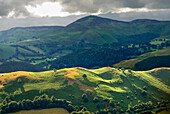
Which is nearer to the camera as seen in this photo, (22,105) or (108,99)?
(22,105)

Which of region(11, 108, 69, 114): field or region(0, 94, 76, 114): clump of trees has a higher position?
region(0, 94, 76, 114): clump of trees

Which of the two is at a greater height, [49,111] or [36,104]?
[36,104]

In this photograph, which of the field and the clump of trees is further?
the clump of trees

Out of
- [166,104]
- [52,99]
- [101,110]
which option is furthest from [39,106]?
[166,104]

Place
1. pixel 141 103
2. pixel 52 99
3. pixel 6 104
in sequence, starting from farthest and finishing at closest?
pixel 141 103 < pixel 52 99 < pixel 6 104

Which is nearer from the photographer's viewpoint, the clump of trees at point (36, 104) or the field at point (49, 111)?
the field at point (49, 111)

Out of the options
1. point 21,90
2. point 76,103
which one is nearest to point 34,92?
point 21,90

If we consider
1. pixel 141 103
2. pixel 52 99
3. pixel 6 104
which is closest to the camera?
pixel 6 104

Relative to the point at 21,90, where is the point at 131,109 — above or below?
below

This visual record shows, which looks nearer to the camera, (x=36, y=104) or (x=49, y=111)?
(x=49, y=111)

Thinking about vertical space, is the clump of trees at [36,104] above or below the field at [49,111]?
above

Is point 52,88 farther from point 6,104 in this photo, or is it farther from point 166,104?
point 166,104
